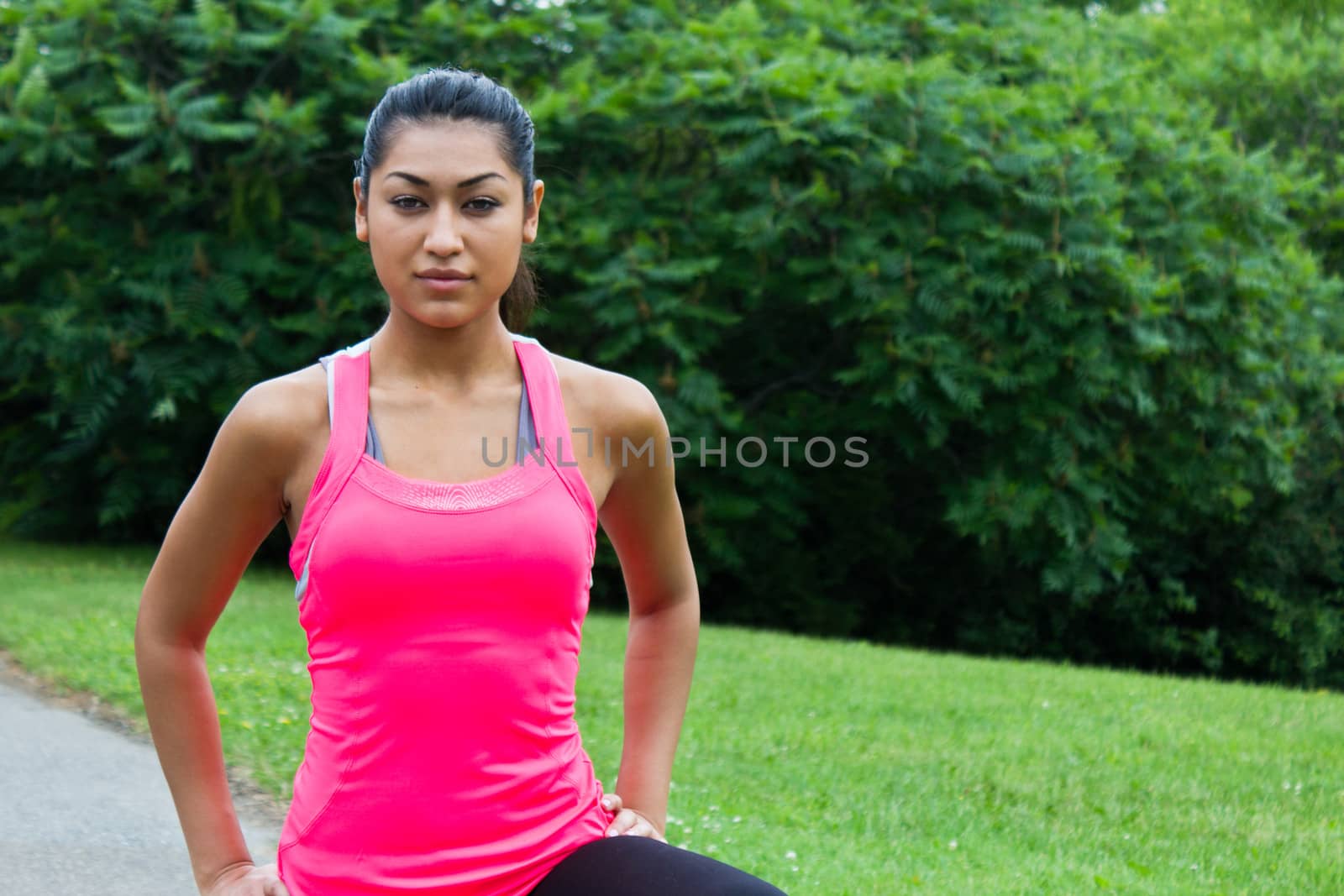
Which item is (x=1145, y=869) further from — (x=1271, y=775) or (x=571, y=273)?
(x=571, y=273)

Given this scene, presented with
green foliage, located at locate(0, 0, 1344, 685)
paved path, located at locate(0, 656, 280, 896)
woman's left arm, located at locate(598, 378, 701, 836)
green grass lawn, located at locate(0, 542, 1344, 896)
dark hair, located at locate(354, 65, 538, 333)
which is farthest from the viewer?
green foliage, located at locate(0, 0, 1344, 685)

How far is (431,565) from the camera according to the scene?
174 centimetres

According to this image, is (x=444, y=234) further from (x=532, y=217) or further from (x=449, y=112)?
(x=532, y=217)

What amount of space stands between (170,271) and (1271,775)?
8.24m

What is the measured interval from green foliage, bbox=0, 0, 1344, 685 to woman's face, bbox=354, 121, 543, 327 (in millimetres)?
7858

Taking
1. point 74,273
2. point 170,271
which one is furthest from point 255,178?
point 74,273

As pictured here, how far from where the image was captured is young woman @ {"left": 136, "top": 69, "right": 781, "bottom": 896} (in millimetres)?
1750

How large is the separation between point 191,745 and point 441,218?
0.80 m

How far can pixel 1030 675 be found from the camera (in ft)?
28.7

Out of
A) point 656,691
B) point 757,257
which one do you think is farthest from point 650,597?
point 757,257

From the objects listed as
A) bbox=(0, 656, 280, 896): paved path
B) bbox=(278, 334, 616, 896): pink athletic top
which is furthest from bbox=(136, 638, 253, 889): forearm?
bbox=(0, 656, 280, 896): paved path

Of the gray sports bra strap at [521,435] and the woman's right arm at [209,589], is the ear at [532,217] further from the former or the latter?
the woman's right arm at [209,589]

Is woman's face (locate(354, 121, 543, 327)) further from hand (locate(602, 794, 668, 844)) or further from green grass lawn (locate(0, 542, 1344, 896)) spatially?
green grass lawn (locate(0, 542, 1344, 896))

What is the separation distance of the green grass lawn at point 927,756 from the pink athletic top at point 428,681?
9.81ft
